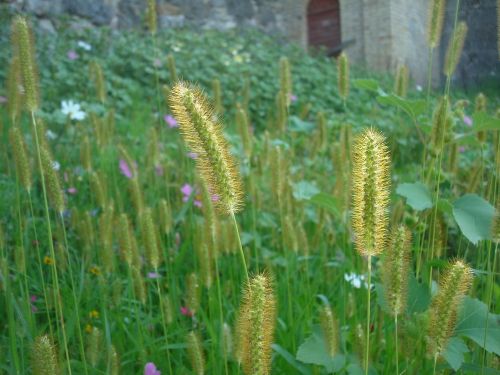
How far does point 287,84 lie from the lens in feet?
6.13

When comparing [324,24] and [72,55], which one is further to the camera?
[324,24]

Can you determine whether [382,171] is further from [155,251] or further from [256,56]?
[256,56]

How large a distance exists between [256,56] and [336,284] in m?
6.19

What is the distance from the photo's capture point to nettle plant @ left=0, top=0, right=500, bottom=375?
83 cm

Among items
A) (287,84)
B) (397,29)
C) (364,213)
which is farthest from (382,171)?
(397,29)

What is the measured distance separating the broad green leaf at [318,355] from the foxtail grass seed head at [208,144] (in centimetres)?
42

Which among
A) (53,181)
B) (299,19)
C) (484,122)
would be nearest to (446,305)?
(484,122)

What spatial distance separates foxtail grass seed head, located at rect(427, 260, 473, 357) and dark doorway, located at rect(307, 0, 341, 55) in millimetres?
10299

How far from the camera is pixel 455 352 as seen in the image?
1.06m

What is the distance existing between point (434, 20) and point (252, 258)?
923 mm

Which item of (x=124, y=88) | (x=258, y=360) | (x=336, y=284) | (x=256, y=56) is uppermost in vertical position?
(x=256, y=56)

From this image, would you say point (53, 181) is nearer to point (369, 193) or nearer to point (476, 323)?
point (369, 193)

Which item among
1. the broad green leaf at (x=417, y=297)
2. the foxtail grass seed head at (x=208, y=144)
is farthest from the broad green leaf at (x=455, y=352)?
the foxtail grass seed head at (x=208, y=144)

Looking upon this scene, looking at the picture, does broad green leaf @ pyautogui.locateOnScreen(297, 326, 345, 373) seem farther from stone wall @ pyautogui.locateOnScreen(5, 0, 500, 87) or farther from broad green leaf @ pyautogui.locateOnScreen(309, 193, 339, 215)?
stone wall @ pyautogui.locateOnScreen(5, 0, 500, 87)
